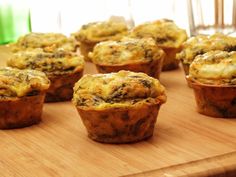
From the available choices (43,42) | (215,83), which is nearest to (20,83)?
(215,83)

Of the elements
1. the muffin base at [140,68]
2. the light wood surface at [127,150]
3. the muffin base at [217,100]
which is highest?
the muffin base at [140,68]

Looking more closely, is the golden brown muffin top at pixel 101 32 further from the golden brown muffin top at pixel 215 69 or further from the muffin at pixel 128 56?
the golden brown muffin top at pixel 215 69

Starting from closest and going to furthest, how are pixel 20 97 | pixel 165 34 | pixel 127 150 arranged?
pixel 127 150
pixel 20 97
pixel 165 34

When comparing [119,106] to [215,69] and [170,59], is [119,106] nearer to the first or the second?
[215,69]

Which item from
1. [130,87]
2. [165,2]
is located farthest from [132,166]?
[165,2]

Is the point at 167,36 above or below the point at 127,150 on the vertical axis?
above

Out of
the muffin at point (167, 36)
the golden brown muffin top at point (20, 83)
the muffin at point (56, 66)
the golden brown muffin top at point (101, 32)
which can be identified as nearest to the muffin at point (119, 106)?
the golden brown muffin top at point (20, 83)

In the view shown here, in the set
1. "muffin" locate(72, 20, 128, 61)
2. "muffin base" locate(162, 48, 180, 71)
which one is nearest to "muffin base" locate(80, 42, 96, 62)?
"muffin" locate(72, 20, 128, 61)
